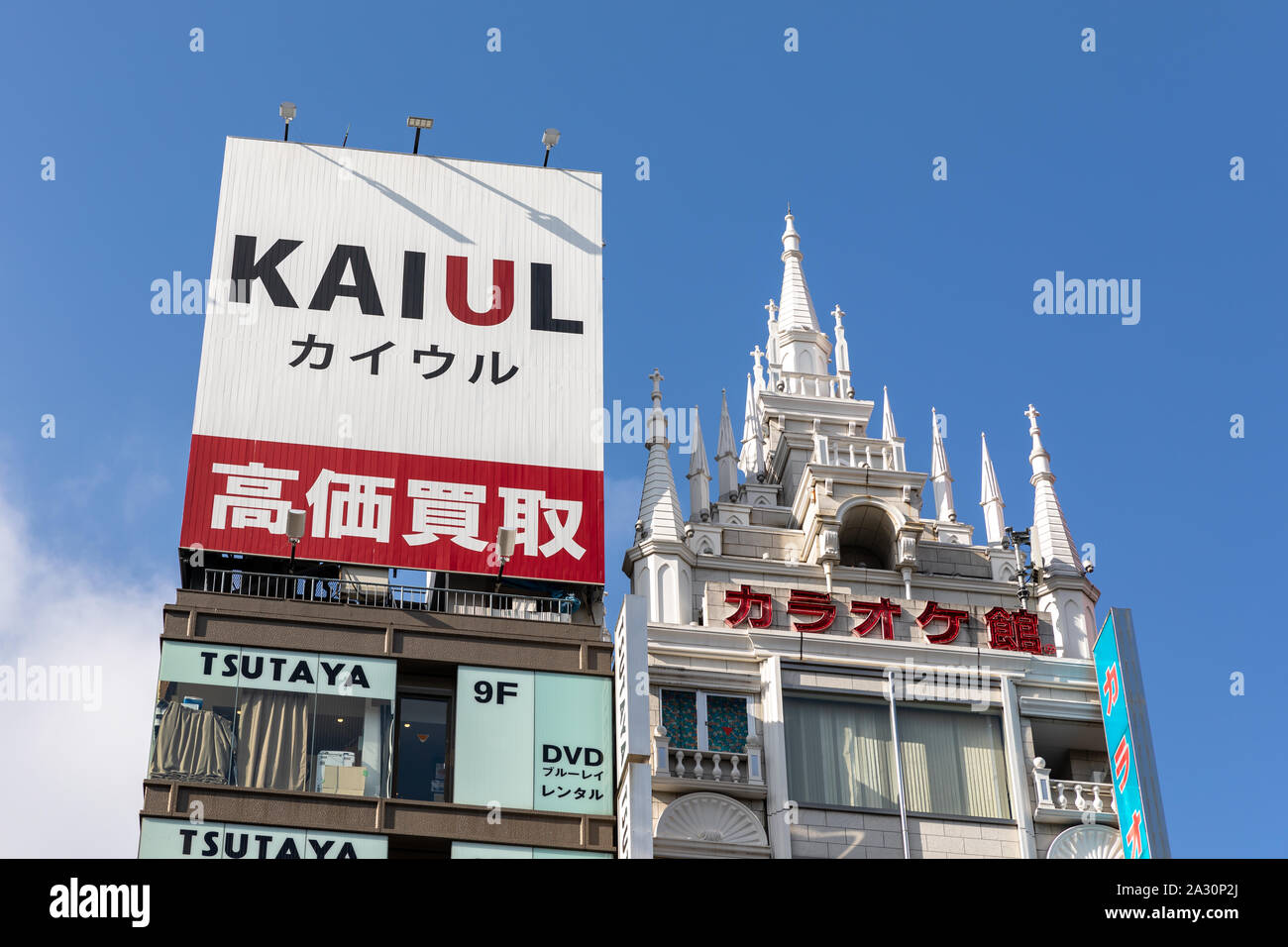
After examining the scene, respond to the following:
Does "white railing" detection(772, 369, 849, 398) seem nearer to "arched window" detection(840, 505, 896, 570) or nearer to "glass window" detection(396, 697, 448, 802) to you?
"arched window" detection(840, 505, 896, 570)

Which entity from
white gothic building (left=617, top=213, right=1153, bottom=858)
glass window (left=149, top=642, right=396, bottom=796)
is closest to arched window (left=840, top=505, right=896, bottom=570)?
white gothic building (left=617, top=213, right=1153, bottom=858)

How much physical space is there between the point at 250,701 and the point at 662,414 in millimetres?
17984

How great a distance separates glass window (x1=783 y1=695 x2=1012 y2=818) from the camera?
4500cm

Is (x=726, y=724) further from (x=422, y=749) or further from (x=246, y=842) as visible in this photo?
(x=246, y=842)

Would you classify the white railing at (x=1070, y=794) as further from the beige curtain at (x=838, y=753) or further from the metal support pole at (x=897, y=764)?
the beige curtain at (x=838, y=753)

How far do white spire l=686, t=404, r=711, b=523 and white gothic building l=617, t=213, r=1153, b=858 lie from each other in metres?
0.07

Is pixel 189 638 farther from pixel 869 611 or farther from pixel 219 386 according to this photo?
pixel 869 611

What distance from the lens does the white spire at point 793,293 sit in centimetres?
6231

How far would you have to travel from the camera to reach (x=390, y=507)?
4666 cm

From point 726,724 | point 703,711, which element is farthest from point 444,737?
point 726,724

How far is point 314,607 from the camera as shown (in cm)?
4294

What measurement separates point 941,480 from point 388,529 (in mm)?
19311
